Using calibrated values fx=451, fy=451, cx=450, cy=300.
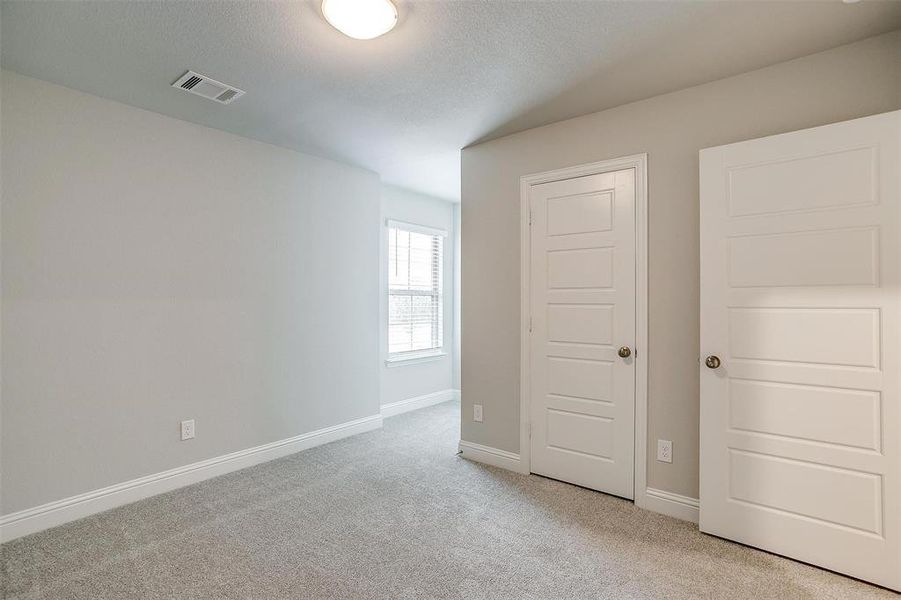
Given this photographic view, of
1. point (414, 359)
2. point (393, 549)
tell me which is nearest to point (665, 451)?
point (393, 549)

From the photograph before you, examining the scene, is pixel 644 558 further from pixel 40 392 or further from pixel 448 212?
pixel 448 212

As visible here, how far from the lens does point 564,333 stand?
3107mm

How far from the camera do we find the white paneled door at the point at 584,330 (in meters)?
2.85

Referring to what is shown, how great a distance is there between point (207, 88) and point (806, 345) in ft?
11.4

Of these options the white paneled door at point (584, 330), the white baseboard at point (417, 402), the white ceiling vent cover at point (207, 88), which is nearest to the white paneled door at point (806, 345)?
the white paneled door at point (584, 330)

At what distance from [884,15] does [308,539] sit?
12.0 ft

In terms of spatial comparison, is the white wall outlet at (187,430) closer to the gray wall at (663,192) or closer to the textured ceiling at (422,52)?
the gray wall at (663,192)

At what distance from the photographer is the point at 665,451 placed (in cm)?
269

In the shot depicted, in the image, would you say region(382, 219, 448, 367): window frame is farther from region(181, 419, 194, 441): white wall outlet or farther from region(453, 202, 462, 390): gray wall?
region(181, 419, 194, 441): white wall outlet

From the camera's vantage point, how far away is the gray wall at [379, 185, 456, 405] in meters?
4.85

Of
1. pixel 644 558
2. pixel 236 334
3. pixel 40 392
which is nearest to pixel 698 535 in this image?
pixel 644 558

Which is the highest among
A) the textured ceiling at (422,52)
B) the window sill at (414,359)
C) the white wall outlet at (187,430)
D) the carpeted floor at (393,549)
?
the textured ceiling at (422,52)

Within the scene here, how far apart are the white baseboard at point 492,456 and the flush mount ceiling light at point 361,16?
2.81 metres

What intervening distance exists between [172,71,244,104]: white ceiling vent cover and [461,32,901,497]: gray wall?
173cm
